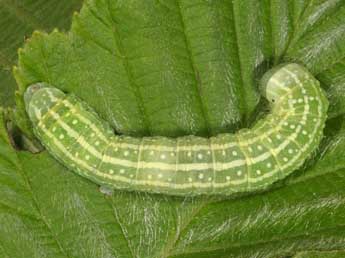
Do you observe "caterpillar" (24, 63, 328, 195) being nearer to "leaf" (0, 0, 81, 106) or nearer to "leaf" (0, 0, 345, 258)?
"leaf" (0, 0, 345, 258)

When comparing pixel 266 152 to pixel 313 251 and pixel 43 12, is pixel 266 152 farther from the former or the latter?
pixel 43 12

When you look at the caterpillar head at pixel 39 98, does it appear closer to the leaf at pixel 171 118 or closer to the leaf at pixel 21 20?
the leaf at pixel 171 118

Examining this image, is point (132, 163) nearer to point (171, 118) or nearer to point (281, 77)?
point (171, 118)

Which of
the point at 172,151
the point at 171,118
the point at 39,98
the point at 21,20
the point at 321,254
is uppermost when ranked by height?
the point at 39,98

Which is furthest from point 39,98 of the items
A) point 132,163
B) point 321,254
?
point 321,254

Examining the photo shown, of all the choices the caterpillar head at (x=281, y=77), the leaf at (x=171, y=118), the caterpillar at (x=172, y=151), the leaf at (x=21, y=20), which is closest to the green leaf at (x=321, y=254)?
the leaf at (x=171, y=118)
